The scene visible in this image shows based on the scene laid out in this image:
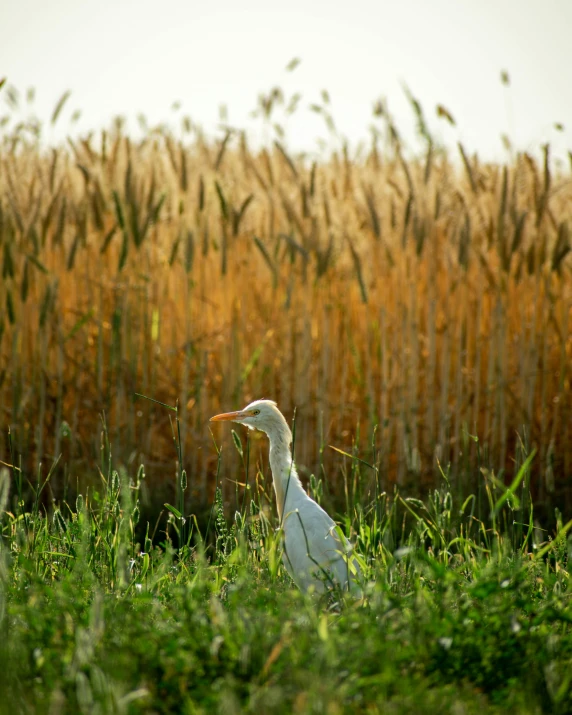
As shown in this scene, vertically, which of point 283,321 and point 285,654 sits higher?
point 283,321

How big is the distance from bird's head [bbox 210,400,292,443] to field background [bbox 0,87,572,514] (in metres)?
1.14

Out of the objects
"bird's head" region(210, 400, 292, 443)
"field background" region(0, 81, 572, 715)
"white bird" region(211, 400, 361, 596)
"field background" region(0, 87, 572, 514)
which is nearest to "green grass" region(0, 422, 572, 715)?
"white bird" region(211, 400, 361, 596)

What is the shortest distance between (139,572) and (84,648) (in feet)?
3.88

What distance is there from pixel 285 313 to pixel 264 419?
1.53 m

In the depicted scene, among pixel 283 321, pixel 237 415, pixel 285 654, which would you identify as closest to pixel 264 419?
pixel 237 415

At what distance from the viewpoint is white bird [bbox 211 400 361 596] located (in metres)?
3.31

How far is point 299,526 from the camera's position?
3654 mm

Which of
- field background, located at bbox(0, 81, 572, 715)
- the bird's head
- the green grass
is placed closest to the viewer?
the green grass

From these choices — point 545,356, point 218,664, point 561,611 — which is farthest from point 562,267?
point 218,664

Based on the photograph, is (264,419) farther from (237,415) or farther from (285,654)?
(285,654)

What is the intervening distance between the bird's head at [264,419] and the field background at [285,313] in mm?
1142

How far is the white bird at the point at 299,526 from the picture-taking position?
3313 millimetres

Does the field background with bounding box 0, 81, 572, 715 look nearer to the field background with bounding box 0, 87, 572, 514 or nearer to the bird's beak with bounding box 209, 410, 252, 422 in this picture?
the field background with bounding box 0, 87, 572, 514

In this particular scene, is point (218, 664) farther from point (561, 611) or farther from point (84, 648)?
point (561, 611)
